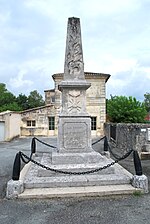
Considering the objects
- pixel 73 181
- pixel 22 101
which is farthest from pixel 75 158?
pixel 22 101

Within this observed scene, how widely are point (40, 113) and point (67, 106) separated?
58.7ft

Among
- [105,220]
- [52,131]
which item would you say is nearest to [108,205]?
[105,220]

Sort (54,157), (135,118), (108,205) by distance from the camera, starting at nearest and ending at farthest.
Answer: (108,205) → (54,157) → (135,118)

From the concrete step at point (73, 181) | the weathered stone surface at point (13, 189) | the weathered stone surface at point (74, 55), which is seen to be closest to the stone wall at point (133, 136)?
the weathered stone surface at point (74, 55)

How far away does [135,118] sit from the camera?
2133cm

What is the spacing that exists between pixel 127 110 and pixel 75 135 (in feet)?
52.3

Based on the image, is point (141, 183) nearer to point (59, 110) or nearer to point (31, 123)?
point (59, 110)

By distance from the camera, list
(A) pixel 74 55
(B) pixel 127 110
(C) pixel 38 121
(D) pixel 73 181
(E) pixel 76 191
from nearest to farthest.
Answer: (E) pixel 76 191, (D) pixel 73 181, (A) pixel 74 55, (B) pixel 127 110, (C) pixel 38 121

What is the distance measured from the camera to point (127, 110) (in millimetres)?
21656

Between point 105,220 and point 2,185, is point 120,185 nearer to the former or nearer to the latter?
point 105,220

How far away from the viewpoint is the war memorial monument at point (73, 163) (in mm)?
4934

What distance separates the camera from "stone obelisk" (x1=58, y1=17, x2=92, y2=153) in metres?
6.59

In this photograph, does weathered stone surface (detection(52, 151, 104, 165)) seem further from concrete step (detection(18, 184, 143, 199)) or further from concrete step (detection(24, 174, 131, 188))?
concrete step (detection(18, 184, 143, 199))

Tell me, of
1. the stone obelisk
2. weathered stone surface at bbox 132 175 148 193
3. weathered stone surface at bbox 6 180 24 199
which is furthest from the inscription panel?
weathered stone surface at bbox 6 180 24 199
